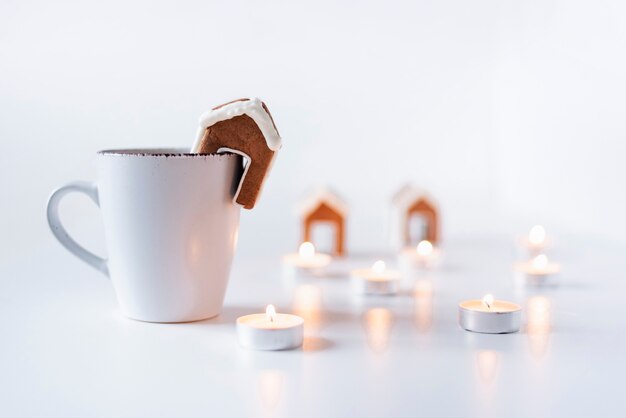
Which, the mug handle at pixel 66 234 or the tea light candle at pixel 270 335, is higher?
the mug handle at pixel 66 234

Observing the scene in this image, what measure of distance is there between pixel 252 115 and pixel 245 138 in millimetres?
35

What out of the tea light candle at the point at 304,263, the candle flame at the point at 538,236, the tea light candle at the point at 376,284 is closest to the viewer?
the tea light candle at the point at 376,284

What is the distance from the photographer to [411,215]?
178 centimetres

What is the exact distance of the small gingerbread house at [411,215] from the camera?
177 cm

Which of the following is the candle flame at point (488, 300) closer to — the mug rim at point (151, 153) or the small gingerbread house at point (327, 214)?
the mug rim at point (151, 153)

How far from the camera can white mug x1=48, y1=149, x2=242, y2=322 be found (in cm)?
103

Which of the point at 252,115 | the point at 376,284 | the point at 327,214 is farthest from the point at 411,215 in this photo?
the point at 252,115

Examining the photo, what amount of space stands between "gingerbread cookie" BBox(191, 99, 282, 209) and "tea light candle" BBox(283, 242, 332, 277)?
0.38m

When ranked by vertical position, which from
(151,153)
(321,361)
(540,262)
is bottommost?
(321,361)

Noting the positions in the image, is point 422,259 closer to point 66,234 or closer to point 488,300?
point 488,300

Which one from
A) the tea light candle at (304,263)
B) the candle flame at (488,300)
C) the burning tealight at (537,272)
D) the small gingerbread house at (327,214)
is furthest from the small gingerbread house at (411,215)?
the candle flame at (488,300)

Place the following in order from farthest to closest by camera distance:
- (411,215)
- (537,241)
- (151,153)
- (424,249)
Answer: (411,215), (537,241), (424,249), (151,153)

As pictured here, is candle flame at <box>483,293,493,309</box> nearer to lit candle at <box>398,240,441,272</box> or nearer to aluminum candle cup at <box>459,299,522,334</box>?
aluminum candle cup at <box>459,299,522,334</box>

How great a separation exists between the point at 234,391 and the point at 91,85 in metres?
2.13
